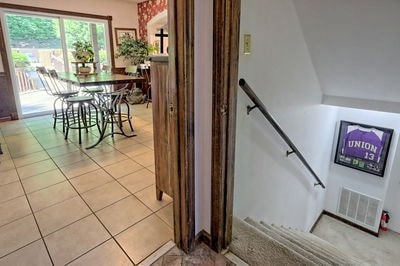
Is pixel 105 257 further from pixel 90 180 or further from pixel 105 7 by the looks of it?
pixel 105 7

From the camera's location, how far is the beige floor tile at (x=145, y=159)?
9.16 feet

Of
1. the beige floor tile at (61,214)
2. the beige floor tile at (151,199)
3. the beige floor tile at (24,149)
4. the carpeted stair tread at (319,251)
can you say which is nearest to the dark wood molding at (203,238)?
the beige floor tile at (151,199)

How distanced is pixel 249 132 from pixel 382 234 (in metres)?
4.23

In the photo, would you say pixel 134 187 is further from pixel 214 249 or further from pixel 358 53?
pixel 358 53

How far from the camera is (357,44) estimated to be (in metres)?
2.12

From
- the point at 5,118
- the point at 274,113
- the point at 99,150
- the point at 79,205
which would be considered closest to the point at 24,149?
the point at 99,150

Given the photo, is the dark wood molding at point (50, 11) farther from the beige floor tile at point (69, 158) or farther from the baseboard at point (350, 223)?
the baseboard at point (350, 223)

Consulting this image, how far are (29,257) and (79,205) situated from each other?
55cm

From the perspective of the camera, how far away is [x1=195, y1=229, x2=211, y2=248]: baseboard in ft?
5.16

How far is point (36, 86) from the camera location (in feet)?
16.8

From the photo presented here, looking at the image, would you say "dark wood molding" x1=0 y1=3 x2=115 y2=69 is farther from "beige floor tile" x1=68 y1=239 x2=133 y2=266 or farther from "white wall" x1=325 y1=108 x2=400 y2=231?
"white wall" x1=325 y1=108 x2=400 y2=231

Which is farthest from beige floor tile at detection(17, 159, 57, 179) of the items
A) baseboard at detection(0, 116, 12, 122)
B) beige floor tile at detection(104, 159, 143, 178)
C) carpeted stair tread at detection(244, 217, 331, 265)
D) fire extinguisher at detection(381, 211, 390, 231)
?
fire extinguisher at detection(381, 211, 390, 231)

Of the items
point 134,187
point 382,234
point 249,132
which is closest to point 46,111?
point 134,187

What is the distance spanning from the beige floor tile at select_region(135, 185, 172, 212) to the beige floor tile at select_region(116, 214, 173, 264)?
15 cm
